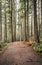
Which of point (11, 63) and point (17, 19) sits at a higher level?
point (17, 19)

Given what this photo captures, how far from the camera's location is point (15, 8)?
792 inches

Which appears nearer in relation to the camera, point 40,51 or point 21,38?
point 40,51

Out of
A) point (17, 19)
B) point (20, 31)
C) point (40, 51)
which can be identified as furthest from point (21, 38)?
point (40, 51)

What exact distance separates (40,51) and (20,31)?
→ 11.0 metres

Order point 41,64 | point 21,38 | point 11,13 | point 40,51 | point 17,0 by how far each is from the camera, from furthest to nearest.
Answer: point 17,0 < point 21,38 < point 11,13 < point 40,51 < point 41,64

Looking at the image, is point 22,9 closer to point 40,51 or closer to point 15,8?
point 15,8

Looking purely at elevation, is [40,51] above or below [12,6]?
below

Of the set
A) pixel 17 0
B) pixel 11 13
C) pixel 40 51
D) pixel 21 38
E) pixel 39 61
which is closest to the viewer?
pixel 39 61

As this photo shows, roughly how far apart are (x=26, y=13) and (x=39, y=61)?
10.9m

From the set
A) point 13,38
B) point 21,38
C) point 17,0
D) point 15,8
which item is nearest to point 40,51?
point 13,38

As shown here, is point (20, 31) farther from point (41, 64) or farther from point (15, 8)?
point (41, 64)

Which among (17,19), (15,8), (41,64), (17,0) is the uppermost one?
(17,0)

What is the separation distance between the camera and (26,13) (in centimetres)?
1859

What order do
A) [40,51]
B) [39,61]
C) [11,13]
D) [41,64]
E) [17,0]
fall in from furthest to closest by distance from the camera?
[17,0]
[11,13]
[40,51]
[39,61]
[41,64]
